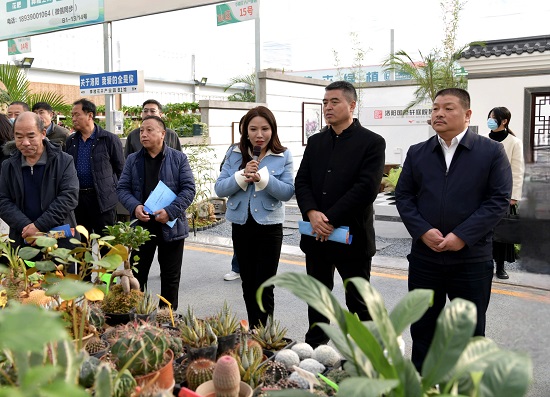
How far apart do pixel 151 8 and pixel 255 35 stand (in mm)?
4169

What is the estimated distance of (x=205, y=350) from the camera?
213 centimetres

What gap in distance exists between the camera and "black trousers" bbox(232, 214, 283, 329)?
12.1 feet

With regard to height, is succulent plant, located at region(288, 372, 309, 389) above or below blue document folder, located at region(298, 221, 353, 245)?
below

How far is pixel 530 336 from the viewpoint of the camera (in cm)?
147

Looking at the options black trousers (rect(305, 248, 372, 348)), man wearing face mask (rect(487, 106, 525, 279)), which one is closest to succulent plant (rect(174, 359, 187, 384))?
black trousers (rect(305, 248, 372, 348))

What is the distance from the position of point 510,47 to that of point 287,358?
9706 mm

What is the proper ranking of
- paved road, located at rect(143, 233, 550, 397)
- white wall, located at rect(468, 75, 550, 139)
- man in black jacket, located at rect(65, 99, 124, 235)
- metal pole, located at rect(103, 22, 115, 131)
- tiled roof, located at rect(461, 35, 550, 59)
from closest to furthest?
paved road, located at rect(143, 233, 550, 397) → man in black jacket, located at rect(65, 99, 124, 235) → metal pole, located at rect(103, 22, 115, 131) → tiled roof, located at rect(461, 35, 550, 59) → white wall, located at rect(468, 75, 550, 139)

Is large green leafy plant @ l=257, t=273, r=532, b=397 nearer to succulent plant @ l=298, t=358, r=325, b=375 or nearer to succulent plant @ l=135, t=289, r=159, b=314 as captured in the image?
succulent plant @ l=298, t=358, r=325, b=375

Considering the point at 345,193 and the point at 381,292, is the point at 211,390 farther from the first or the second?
the point at 381,292

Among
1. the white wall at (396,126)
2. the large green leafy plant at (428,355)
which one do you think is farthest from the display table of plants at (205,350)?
the white wall at (396,126)

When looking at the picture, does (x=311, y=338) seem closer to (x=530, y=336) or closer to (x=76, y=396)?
(x=530, y=336)

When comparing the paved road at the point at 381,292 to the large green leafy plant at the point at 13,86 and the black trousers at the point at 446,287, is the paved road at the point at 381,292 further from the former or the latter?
the large green leafy plant at the point at 13,86

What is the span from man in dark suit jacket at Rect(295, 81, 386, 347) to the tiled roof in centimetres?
781

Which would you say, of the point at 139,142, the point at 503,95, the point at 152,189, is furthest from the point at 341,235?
the point at 503,95
